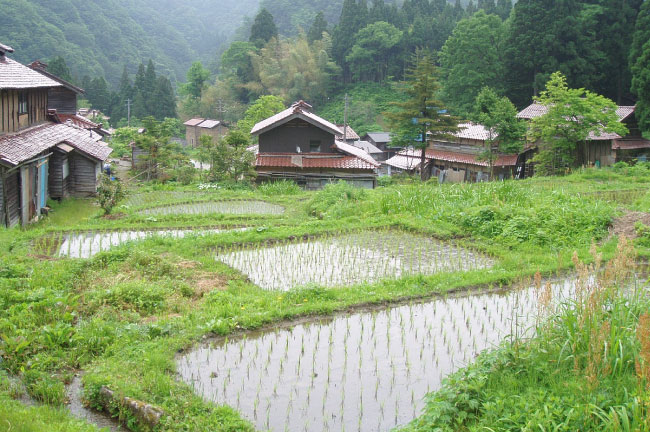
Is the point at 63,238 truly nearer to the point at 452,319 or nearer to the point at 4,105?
the point at 4,105

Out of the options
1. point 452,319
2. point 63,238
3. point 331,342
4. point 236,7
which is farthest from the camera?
point 236,7

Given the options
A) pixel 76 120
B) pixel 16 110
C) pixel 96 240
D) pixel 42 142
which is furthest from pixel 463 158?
pixel 96 240

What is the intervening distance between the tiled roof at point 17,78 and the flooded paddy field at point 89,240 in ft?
19.3

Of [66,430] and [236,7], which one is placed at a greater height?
[236,7]

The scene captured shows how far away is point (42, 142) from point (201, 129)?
133 ft

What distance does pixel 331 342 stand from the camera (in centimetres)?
755

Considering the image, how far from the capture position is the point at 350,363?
6914 mm

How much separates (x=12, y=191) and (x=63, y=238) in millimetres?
4221

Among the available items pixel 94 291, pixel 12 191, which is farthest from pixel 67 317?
pixel 12 191

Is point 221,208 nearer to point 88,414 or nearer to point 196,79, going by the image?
point 88,414

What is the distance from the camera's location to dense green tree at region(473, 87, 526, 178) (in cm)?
3028

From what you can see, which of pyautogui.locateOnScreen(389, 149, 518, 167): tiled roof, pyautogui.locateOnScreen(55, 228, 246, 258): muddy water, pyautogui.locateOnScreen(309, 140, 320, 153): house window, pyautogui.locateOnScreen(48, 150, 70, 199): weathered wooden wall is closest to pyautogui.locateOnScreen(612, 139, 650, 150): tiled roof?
pyautogui.locateOnScreen(389, 149, 518, 167): tiled roof

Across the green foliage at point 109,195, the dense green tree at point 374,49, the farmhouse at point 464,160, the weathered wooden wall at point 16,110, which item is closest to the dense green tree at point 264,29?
the dense green tree at point 374,49

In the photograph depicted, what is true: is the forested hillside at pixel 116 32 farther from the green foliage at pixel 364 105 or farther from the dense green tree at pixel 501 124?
the dense green tree at pixel 501 124
